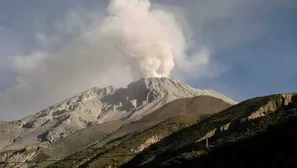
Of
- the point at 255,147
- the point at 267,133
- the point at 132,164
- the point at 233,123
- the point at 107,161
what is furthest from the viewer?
the point at 107,161

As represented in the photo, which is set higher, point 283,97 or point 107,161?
point 283,97

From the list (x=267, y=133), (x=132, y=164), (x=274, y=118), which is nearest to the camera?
(x=267, y=133)

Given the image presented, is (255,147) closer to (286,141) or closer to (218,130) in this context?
(286,141)

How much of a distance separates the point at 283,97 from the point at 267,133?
3440 centimetres

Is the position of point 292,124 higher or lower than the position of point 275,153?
higher

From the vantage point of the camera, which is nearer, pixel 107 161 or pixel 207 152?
pixel 207 152

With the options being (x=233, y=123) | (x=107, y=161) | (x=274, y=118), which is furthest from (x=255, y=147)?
(x=107, y=161)

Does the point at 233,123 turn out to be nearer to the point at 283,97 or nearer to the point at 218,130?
the point at 218,130

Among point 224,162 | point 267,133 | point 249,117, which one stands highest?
point 249,117

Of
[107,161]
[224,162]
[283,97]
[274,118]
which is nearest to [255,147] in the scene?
[224,162]

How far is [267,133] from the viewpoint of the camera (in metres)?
52.8

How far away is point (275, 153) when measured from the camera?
44656 millimetres

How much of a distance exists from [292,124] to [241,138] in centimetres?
723

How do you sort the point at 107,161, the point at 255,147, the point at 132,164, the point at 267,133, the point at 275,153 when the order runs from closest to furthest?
1. the point at 275,153
2. the point at 255,147
3. the point at 267,133
4. the point at 132,164
5. the point at 107,161
